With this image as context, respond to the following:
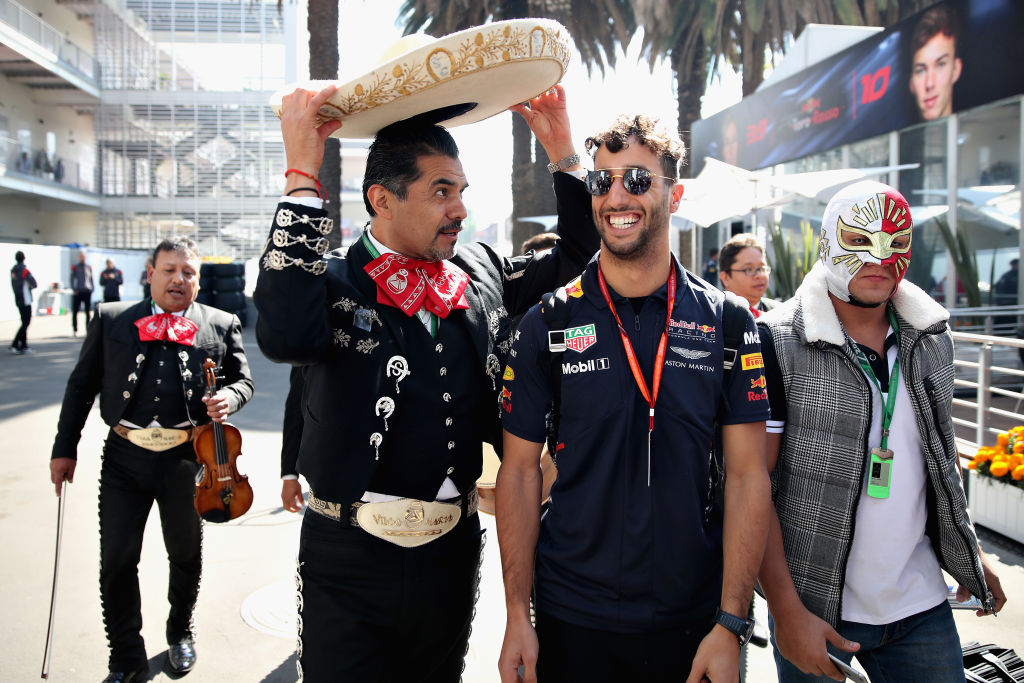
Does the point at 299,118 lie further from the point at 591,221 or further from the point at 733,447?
the point at 733,447

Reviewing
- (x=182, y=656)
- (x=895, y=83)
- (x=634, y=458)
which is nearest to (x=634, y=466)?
(x=634, y=458)

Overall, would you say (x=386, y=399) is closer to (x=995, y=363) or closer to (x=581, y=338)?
(x=581, y=338)

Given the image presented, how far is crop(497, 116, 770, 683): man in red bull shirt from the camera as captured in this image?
2.09 meters

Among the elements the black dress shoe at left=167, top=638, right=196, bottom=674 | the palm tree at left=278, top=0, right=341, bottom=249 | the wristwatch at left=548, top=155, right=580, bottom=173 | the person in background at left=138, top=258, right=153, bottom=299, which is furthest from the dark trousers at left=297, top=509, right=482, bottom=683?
the palm tree at left=278, top=0, right=341, bottom=249

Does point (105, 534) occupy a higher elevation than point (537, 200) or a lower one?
lower

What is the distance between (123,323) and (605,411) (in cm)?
306

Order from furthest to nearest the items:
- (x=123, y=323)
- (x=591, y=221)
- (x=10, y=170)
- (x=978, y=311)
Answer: (x=10, y=170)
(x=978, y=311)
(x=123, y=323)
(x=591, y=221)

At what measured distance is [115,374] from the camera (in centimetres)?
405

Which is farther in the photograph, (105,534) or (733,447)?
(105,534)

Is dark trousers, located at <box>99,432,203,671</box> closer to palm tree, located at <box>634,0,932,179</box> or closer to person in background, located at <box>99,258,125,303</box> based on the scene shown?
palm tree, located at <box>634,0,932,179</box>

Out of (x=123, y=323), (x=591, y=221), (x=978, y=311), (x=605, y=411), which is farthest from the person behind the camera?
(x=978, y=311)

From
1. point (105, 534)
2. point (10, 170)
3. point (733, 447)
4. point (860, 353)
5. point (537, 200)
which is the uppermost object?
point (10, 170)

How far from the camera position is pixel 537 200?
18000 mm

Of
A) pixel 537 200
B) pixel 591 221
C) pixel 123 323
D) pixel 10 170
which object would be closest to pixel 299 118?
pixel 591 221
